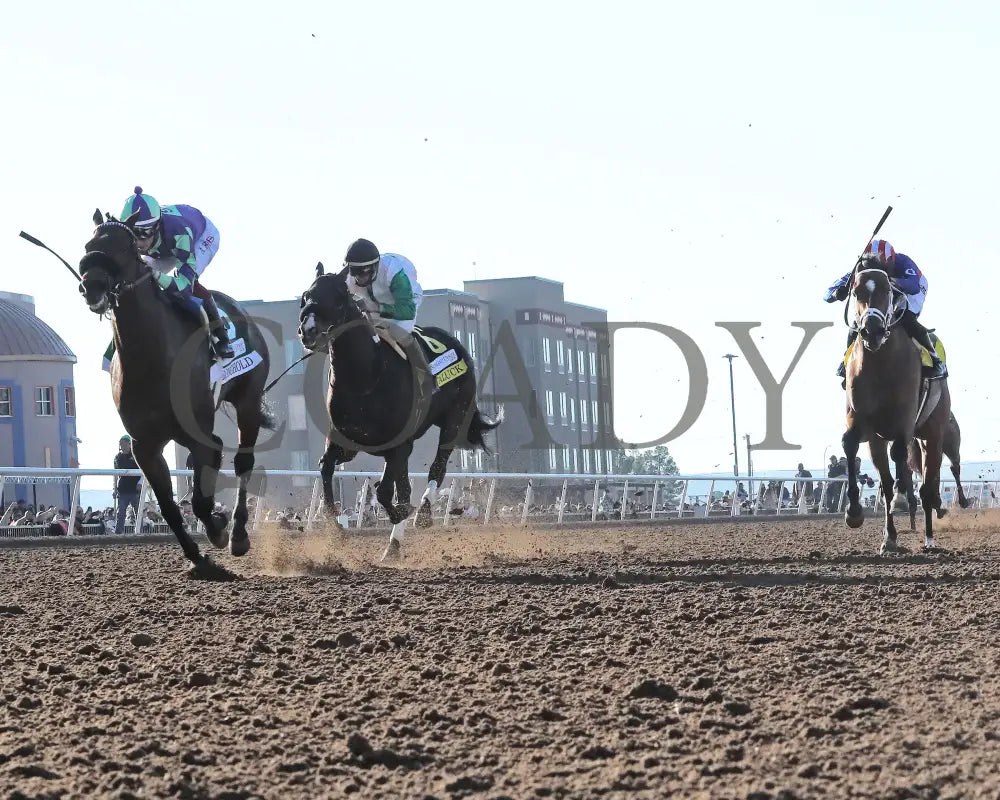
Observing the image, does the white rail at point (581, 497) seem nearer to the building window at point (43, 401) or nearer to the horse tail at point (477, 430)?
the horse tail at point (477, 430)

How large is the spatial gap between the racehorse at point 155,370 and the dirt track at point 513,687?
88cm

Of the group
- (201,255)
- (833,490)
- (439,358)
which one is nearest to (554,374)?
(833,490)

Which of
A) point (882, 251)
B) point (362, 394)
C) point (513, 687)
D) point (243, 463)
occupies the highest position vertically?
point (882, 251)

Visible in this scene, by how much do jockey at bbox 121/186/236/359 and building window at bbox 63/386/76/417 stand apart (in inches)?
2027

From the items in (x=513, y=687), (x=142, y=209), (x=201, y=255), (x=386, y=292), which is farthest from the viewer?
(x=386, y=292)

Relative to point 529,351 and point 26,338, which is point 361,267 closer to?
point 26,338

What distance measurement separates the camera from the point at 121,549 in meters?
13.2

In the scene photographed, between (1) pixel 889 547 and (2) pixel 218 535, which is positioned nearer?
(2) pixel 218 535

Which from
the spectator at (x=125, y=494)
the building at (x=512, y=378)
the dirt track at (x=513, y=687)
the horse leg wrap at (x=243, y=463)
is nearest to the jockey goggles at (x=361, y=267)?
the horse leg wrap at (x=243, y=463)

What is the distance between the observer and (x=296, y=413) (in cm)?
6806

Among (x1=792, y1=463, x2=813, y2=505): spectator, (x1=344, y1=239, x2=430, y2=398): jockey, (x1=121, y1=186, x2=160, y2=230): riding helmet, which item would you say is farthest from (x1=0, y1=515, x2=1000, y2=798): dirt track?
(x1=792, y1=463, x2=813, y2=505): spectator

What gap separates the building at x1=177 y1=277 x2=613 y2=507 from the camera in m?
64.8

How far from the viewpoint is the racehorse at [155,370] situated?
8.45 meters

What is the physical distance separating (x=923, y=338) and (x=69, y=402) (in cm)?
5185
